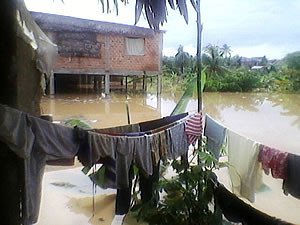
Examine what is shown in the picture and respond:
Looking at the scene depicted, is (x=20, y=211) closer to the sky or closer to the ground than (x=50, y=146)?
closer to the ground

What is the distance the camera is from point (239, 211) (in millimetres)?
2090

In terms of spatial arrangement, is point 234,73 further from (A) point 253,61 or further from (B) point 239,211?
(B) point 239,211

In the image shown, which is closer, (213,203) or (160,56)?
(213,203)

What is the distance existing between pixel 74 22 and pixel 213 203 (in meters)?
9.94

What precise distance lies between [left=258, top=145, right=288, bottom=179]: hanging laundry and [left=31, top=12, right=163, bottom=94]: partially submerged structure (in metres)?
8.84

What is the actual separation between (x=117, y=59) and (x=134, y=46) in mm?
864

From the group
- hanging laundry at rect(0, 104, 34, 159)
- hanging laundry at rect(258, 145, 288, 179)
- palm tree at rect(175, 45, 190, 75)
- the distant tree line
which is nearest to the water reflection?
the distant tree line

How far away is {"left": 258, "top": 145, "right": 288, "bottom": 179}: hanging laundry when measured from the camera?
2.32 meters

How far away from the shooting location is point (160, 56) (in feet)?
42.8

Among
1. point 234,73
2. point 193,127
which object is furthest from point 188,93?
point 234,73

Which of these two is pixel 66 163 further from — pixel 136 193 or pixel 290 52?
pixel 290 52

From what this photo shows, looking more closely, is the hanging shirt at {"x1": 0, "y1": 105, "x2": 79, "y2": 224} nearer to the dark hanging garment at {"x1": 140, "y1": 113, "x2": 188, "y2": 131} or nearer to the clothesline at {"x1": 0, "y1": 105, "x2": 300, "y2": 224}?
the clothesline at {"x1": 0, "y1": 105, "x2": 300, "y2": 224}

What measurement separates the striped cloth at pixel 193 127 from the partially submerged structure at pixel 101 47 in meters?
8.18

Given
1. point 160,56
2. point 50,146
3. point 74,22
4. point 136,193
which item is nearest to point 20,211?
point 50,146
